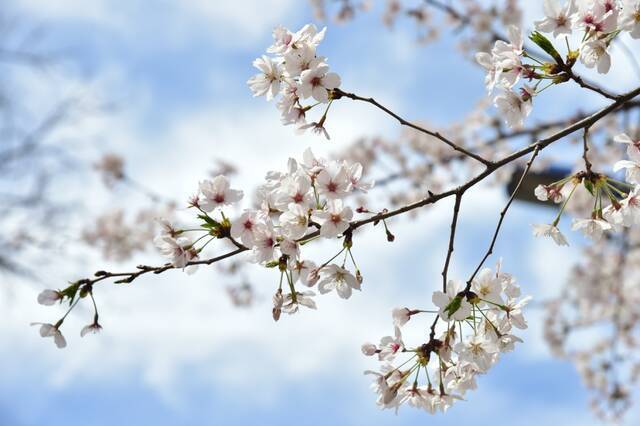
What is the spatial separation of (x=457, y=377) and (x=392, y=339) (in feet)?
0.66

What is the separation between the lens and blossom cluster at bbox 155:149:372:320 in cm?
156

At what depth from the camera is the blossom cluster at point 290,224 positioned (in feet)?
5.10

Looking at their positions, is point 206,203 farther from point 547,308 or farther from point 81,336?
point 547,308

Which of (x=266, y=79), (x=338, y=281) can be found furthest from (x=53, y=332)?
(x=266, y=79)

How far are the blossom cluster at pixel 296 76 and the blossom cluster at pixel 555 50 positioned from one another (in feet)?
1.51

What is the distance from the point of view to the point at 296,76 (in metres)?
1.75

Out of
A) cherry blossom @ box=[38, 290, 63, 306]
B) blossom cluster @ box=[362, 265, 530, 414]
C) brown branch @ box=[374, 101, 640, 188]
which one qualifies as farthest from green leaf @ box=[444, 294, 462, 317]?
brown branch @ box=[374, 101, 640, 188]

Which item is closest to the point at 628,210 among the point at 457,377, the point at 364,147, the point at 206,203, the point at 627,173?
the point at 627,173

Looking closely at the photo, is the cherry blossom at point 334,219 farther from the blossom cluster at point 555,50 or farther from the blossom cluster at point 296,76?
the blossom cluster at point 555,50

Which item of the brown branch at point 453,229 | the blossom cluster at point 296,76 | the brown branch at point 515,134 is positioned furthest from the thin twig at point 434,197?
the brown branch at point 515,134

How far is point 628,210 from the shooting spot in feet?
5.52

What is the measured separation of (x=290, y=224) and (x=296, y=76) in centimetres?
46

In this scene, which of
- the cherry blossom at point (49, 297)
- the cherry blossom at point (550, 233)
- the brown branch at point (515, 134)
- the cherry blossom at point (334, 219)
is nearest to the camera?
the cherry blossom at point (334, 219)

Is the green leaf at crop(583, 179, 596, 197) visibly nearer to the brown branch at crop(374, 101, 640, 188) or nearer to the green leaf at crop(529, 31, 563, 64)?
the green leaf at crop(529, 31, 563, 64)
